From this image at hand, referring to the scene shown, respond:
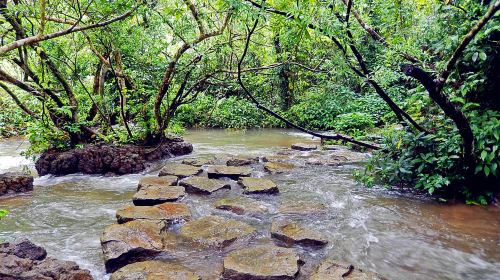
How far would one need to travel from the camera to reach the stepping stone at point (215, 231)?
324 centimetres

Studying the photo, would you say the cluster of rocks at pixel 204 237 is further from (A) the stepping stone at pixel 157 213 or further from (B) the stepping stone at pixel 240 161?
(B) the stepping stone at pixel 240 161

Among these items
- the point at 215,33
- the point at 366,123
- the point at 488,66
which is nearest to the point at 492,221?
the point at 488,66

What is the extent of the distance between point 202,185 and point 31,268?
8.91ft

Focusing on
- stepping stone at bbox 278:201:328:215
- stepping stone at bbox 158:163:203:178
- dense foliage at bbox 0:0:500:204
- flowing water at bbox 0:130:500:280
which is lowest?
flowing water at bbox 0:130:500:280

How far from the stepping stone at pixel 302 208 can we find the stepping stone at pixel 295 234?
1.71 ft

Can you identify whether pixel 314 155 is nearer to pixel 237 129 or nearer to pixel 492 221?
pixel 492 221

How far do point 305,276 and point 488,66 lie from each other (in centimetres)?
369

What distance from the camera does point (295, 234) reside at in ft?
11.0

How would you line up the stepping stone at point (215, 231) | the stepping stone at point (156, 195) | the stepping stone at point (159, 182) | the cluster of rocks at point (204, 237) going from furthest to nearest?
the stepping stone at point (159, 182)
the stepping stone at point (156, 195)
the stepping stone at point (215, 231)
the cluster of rocks at point (204, 237)

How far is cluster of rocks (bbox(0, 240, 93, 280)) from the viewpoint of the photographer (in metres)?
2.25

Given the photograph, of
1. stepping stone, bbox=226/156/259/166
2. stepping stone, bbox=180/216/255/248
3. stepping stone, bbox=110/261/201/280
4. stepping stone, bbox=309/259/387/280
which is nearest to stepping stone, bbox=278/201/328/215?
stepping stone, bbox=180/216/255/248

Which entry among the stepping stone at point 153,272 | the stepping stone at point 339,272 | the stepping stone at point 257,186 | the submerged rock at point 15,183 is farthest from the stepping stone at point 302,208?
the submerged rock at point 15,183

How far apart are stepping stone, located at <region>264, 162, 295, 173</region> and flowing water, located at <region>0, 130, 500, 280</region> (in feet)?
0.75

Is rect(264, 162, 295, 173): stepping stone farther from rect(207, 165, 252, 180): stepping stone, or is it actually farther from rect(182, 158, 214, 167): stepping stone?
rect(182, 158, 214, 167): stepping stone
